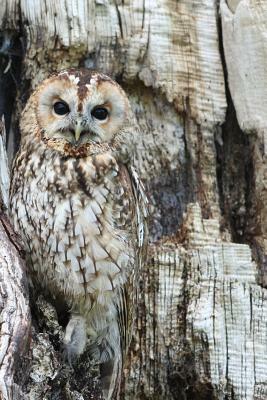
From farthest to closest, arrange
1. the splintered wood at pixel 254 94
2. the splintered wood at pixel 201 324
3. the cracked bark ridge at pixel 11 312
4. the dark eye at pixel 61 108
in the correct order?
1. the splintered wood at pixel 254 94
2. the splintered wood at pixel 201 324
3. the dark eye at pixel 61 108
4. the cracked bark ridge at pixel 11 312

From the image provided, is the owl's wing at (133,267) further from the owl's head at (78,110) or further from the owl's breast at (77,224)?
the owl's head at (78,110)

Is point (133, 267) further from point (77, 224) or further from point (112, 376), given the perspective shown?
point (112, 376)

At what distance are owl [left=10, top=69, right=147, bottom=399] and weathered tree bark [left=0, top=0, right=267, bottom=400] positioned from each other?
30 centimetres

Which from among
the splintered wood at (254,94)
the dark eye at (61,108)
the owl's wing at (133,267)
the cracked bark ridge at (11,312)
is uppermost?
the splintered wood at (254,94)

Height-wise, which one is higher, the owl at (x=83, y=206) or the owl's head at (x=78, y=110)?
the owl's head at (x=78, y=110)

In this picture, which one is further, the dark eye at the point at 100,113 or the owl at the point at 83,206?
the dark eye at the point at 100,113

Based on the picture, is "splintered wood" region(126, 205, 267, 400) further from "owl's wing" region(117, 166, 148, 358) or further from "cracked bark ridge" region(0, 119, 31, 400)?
"cracked bark ridge" region(0, 119, 31, 400)

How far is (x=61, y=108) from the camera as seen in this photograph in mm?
3535

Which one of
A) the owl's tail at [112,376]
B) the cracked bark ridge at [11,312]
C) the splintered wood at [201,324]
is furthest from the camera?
the splintered wood at [201,324]

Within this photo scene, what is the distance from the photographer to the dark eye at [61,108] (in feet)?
11.6

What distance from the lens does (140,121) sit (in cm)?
417

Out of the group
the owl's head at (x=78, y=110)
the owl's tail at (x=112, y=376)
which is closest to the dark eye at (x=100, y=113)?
the owl's head at (x=78, y=110)

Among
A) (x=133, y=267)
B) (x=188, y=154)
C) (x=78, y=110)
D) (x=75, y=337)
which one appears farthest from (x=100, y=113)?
(x=75, y=337)

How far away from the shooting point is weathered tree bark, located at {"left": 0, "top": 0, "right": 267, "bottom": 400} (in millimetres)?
3885
